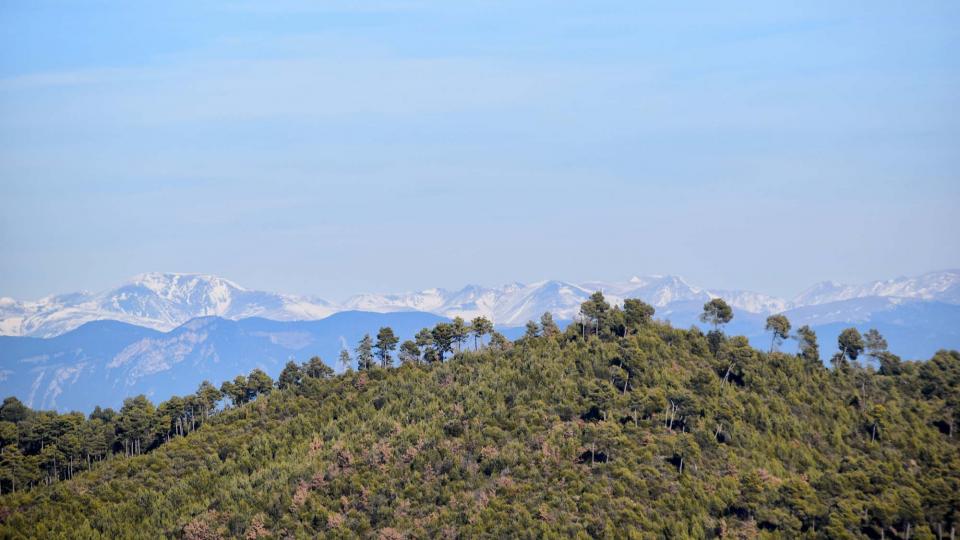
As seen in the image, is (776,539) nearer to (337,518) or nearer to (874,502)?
(874,502)

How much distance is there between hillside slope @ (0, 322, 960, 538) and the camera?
154375 millimetres

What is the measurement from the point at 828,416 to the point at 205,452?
10657cm

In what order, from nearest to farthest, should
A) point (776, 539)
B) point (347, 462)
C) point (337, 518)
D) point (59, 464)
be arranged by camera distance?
point (776, 539) → point (337, 518) → point (347, 462) → point (59, 464)

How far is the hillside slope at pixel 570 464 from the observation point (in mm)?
154375

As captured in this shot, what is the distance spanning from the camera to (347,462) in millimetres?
174000

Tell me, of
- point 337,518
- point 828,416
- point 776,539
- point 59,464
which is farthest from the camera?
point 59,464

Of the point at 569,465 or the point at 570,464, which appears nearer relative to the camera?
the point at 569,465

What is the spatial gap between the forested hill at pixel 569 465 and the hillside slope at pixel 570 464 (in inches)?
12.3

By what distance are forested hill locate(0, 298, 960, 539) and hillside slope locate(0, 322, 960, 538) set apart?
31 cm

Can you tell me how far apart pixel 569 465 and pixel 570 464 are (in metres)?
0.24

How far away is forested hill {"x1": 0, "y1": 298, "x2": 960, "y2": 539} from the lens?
506 feet

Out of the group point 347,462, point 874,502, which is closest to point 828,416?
point 874,502

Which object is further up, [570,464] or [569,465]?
[570,464]

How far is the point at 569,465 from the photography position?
16512 centimetres
